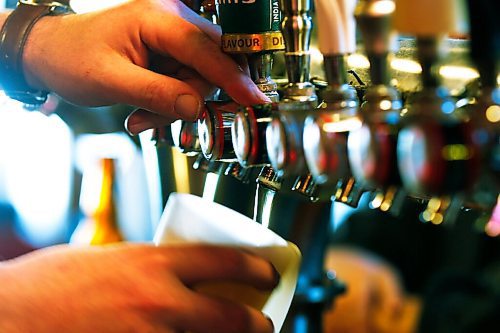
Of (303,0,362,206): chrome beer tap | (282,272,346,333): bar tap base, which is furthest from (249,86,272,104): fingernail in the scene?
(282,272,346,333): bar tap base

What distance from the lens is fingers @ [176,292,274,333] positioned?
0.83 m

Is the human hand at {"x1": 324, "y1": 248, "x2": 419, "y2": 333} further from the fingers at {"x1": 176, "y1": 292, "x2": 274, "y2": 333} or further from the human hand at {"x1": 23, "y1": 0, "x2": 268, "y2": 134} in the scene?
the fingers at {"x1": 176, "y1": 292, "x2": 274, "y2": 333}

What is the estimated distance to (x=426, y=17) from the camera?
1.77 ft

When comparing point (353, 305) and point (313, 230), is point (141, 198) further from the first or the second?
point (313, 230)

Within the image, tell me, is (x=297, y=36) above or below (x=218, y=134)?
above

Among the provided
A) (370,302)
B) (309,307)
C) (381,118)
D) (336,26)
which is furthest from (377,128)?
A: (370,302)

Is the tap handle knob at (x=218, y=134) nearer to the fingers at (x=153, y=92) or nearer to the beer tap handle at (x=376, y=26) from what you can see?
the fingers at (x=153, y=92)

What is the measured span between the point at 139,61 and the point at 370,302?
1358 millimetres

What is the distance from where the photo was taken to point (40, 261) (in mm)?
952

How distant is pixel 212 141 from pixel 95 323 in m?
0.25

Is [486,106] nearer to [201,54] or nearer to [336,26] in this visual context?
[336,26]

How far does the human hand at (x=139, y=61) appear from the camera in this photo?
988mm

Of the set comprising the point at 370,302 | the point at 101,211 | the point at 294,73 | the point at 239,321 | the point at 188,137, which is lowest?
the point at 370,302

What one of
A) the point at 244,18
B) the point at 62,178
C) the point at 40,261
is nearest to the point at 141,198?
the point at 62,178
